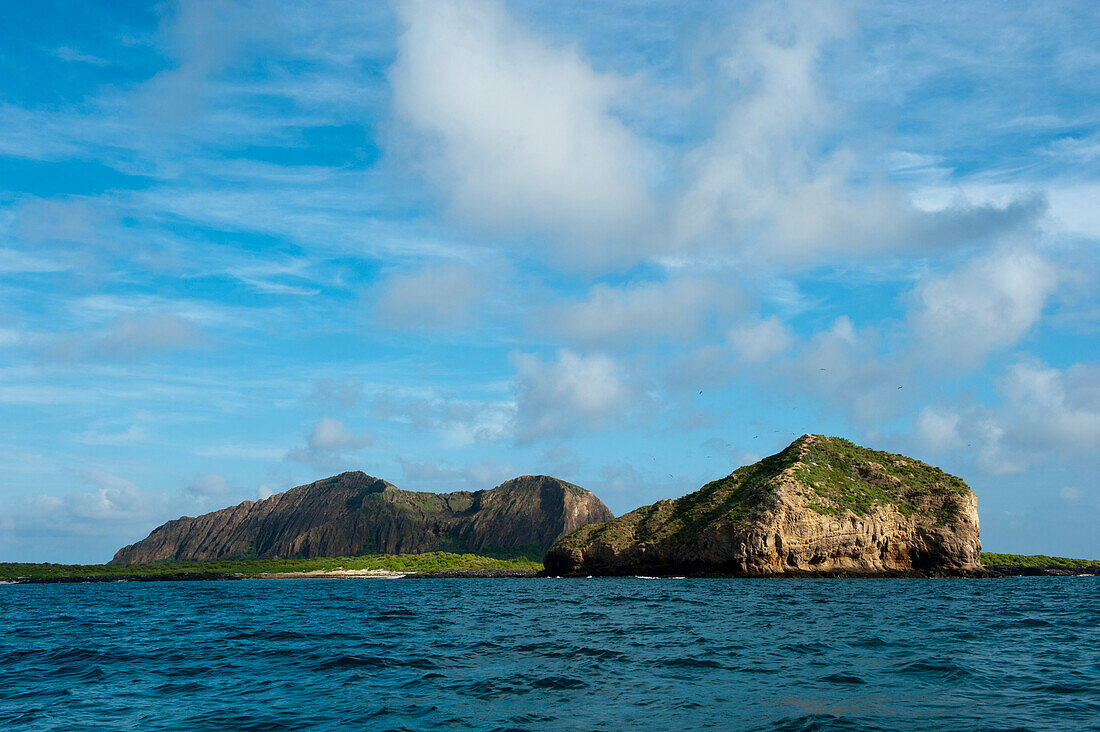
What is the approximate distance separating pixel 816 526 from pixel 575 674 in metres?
107

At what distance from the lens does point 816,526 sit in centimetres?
11675

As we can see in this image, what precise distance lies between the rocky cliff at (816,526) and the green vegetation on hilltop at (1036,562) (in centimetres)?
5991

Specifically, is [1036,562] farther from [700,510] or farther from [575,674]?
[575,674]

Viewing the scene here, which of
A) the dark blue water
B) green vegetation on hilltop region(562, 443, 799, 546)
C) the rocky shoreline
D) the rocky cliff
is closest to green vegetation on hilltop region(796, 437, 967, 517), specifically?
the rocky cliff

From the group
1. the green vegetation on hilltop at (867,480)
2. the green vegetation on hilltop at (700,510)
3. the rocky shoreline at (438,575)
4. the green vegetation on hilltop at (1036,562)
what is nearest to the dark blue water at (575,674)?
the green vegetation on hilltop at (700,510)

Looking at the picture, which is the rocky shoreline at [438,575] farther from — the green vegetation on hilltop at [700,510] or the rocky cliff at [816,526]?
the green vegetation on hilltop at [700,510]

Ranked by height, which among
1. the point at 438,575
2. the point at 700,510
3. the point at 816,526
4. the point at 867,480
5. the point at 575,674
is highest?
the point at 867,480

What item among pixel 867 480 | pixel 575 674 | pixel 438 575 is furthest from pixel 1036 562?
pixel 575 674

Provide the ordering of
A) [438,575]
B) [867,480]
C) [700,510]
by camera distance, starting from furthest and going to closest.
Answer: [438,575]
[867,480]
[700,510]

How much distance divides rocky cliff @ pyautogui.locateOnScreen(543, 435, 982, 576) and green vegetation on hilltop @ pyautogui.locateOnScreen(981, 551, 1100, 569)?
197 ft

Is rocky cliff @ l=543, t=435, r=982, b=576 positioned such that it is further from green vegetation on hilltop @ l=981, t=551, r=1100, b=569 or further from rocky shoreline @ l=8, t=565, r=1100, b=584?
green vegetation on hilltop @ l=981, t=551, r=1100, b=569

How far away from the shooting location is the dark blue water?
663 inches

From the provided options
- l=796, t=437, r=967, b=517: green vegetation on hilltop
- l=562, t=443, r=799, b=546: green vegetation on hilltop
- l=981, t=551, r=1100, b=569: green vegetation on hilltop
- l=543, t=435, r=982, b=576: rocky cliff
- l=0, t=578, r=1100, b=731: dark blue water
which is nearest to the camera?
l=0, t=578, r=1100, b=731: dark blue water

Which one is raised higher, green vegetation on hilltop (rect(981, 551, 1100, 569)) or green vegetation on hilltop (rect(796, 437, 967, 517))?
green vegetation on hilltop (rect(796, 437, 967, 517))
